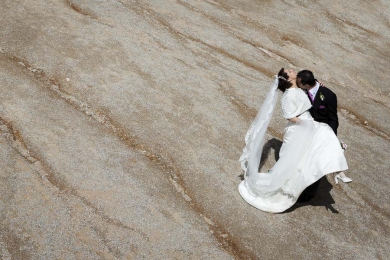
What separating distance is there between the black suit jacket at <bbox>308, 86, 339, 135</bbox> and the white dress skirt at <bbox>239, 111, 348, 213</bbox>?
141 mm

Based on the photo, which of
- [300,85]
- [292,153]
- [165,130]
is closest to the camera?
[300,85]

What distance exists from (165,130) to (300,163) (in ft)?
11.5

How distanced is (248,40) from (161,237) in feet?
29.6

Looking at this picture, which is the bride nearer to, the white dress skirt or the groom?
the white dress skirt

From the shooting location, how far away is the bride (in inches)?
323

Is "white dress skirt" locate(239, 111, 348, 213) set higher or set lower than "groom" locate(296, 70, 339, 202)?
lower

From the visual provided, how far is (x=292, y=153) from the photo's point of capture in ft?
27.7

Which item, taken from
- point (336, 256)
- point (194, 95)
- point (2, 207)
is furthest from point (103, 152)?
point (336, 256)

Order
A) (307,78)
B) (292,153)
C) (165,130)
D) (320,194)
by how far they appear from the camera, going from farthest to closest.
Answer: (165,130)
(320,194)
(292,153)
(307,78)

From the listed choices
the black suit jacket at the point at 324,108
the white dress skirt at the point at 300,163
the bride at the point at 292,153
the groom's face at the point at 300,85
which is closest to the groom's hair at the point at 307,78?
the groom's face at the point at 300,85

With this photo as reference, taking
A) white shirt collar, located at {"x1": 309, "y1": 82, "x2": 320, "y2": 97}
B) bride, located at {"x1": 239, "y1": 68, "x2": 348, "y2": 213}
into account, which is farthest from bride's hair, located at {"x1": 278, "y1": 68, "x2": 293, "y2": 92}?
white shirt collar, located at {"x1": 309, "y1": 82, "x2": 320, "y2": 97}

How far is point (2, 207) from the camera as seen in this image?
793 centimetres

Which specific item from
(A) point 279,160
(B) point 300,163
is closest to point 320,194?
(B) point 300,163

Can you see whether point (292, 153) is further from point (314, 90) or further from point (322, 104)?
point (314, 90)
